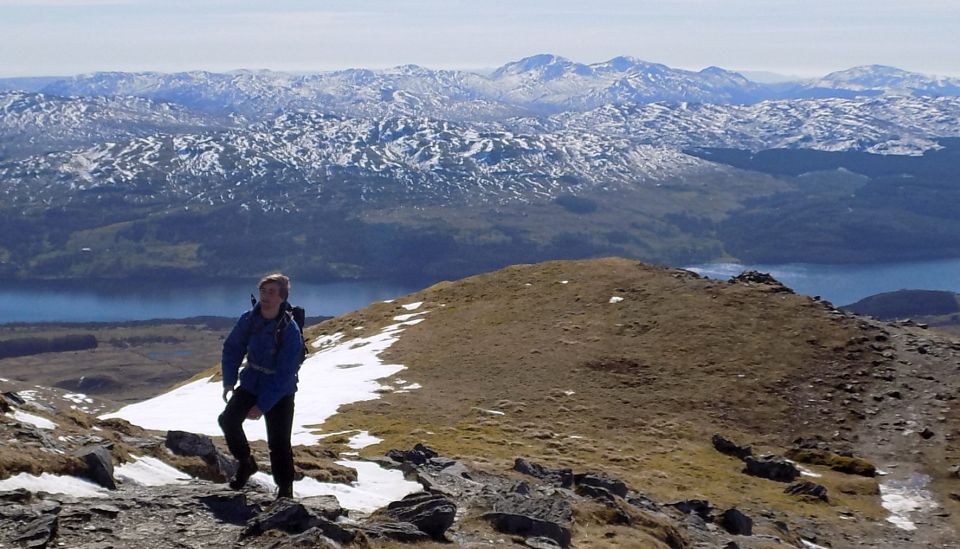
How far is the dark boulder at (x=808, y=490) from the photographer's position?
3272 cm

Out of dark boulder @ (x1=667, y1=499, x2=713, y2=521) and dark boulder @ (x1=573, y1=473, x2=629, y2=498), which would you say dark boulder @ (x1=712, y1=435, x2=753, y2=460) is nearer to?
dark boulder @ (x1=667, y1=499, x2=713, y2=521)

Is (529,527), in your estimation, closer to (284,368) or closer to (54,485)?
(284,368)

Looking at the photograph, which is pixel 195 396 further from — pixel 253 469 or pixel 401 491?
pixel 253 469

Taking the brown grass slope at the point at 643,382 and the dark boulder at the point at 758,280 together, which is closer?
the brown grass slope at the point at 643,382

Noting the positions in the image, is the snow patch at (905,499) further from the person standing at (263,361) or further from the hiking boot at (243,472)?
the person standing at (263,361)

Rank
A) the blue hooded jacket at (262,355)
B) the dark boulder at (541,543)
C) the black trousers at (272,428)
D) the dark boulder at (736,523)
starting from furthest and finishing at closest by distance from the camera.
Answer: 1. the dark boulder at (736,523)
2. the dark boulder at (541,543)
3. the black trousers at (272,428)
4. the blue hooded jacket at (262,355)

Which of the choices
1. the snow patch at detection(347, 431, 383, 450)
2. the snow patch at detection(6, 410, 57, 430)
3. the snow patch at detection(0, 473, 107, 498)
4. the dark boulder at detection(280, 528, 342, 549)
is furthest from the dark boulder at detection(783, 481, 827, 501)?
the snow patch at detection(0, 473, 107, 498)

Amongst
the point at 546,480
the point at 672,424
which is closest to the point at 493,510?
the point at 546,480

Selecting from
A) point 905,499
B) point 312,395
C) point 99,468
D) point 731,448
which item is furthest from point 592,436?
point 99,468

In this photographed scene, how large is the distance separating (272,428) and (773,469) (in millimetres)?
25027

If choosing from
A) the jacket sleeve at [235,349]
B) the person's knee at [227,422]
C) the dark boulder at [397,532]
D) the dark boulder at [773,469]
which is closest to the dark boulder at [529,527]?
the dark boulder at [397,532]

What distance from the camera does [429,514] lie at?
16.9 meters

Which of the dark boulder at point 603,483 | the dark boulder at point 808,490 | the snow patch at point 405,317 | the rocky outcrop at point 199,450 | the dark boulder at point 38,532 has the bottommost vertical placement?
the dark boulder at point 808,490

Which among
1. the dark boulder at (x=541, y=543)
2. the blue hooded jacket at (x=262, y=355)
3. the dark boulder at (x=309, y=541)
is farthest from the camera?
the dark boulder at (x=541, y=543)
